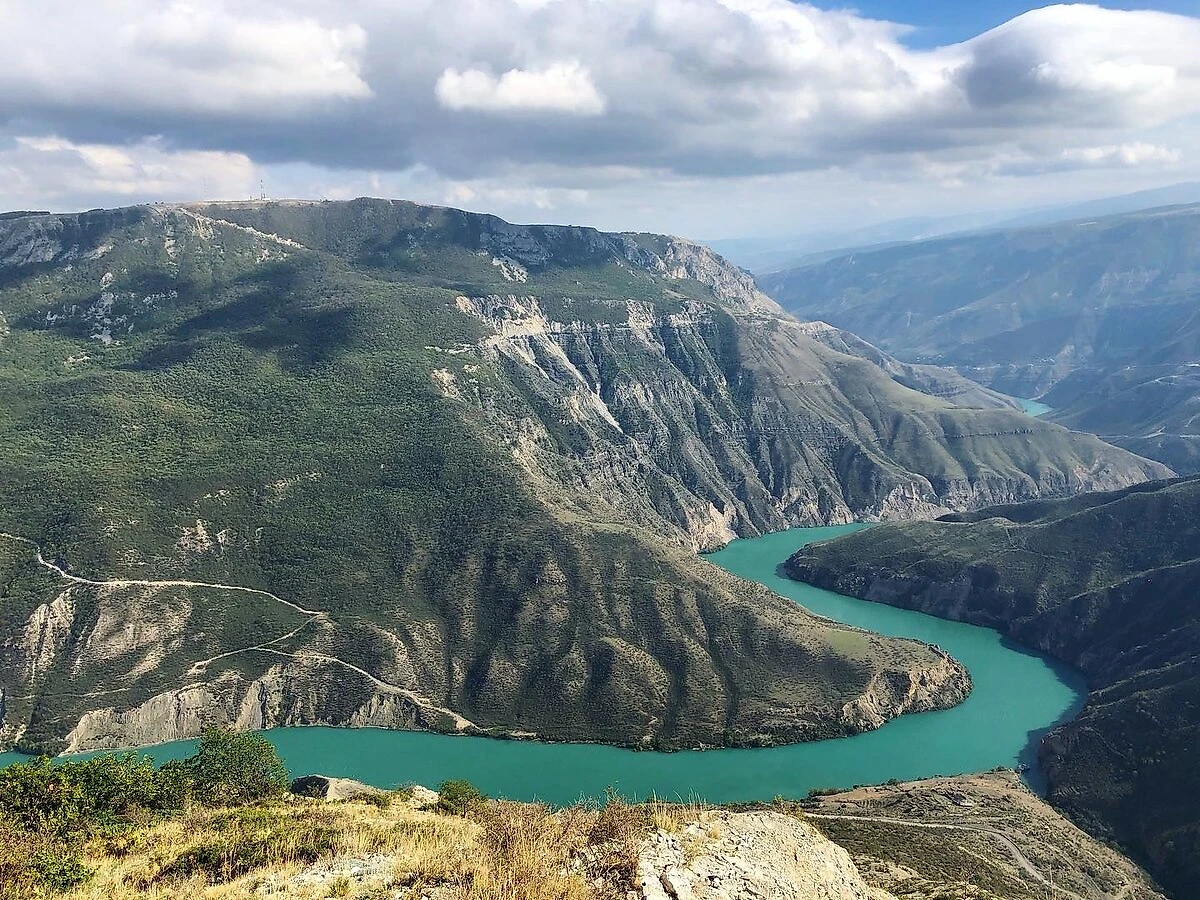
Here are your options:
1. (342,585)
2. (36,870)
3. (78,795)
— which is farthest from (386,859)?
(342,585)

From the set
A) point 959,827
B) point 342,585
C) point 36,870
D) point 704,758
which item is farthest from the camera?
point 342,585

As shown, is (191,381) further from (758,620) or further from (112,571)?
(758,620)

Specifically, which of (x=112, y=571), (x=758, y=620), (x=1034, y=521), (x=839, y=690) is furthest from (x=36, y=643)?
(x=1034, y=521)

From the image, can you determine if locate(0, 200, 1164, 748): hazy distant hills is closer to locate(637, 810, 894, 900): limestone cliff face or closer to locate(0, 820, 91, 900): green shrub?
locate(637, 810, 894, 900): limestone cliff face

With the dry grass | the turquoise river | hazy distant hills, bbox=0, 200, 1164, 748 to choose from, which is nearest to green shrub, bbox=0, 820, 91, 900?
the dry grass

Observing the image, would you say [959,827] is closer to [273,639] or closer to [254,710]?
[254,710]
